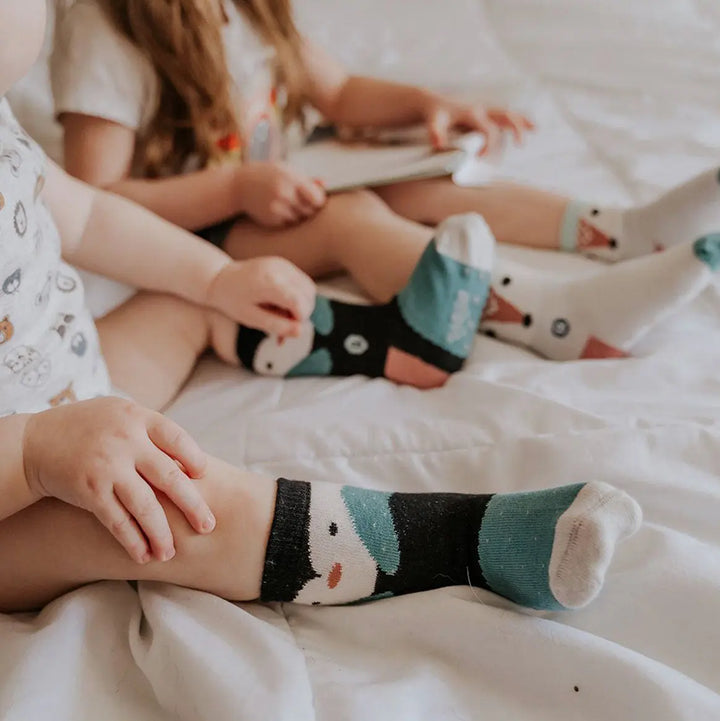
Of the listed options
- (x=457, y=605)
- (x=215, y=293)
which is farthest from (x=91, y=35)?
(x=457, y=605)

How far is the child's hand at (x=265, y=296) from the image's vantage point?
70cm

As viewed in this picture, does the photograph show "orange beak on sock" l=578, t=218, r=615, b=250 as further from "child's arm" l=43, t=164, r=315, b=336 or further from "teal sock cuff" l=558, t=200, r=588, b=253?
"child's arm" l=43, t=164, r=315, b=336

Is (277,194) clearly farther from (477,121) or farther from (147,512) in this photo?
(147,512)

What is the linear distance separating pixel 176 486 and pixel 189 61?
511 millimetres

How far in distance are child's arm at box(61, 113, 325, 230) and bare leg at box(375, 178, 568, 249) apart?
0.12 meters

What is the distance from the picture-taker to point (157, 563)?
0.49 meters

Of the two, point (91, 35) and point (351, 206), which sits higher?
point (91, 35)

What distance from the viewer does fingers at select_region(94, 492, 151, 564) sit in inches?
18.6

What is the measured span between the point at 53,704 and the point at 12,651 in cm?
5

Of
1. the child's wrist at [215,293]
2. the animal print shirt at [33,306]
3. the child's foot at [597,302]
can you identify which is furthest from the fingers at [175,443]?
the child's foot at [597,302]

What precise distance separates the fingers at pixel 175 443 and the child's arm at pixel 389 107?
556mm

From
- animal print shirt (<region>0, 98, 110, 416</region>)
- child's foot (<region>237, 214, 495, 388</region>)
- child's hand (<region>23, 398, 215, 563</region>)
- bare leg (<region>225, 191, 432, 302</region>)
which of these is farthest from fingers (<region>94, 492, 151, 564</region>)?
bare leg (<region>225, 191, 432, 302</region>)

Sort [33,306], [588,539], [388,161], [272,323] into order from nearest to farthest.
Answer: [588,539] → [33,306] → [272,323] → [388,161]

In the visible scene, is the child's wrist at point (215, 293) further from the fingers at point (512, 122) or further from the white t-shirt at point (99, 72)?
the fingers at point (512, 122)
